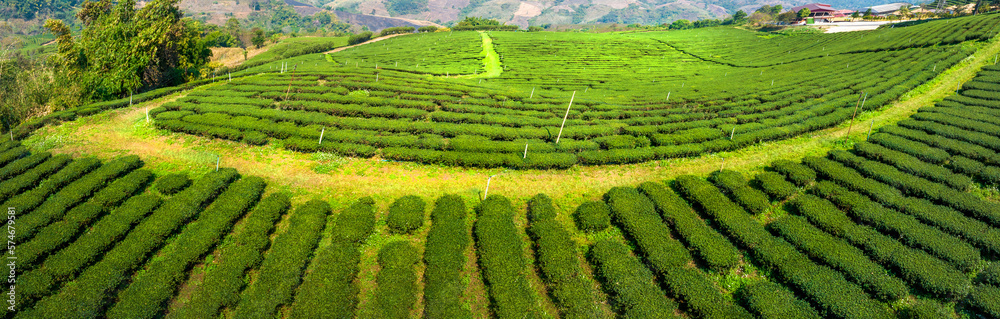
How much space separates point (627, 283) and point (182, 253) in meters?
15.9

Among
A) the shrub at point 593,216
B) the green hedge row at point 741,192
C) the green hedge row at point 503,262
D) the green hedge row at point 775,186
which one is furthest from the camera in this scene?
the green hedge row at point 775,186

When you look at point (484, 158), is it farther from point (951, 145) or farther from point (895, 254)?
point (951, 145)

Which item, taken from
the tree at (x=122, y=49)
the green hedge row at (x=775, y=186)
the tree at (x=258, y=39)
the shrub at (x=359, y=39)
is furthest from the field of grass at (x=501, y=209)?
the tree at (x=258, y=39)

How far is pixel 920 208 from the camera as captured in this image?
15.6 meters

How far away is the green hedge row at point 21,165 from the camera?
58.2 feet

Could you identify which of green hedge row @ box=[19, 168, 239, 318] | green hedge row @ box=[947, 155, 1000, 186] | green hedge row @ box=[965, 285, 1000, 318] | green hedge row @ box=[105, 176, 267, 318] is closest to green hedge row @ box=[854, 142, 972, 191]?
green hedge row @ box=[947, 155, 1000, 186]

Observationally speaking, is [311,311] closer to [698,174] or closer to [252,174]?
[252,174]

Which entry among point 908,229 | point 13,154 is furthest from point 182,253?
point 908,229

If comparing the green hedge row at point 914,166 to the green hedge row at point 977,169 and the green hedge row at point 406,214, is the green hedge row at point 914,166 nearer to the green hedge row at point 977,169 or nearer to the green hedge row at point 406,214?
the green hedge row at point 977,169

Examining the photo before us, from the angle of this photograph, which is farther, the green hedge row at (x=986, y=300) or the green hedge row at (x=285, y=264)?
the green hedge row at (x=285, y=264)

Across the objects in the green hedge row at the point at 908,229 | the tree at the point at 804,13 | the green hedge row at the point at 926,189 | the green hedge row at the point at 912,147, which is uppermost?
the tree at the point at 804,13

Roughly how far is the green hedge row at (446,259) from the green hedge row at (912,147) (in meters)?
25.4

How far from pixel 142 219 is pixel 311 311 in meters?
10.3

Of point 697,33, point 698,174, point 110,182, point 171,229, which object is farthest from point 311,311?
point 697,33
